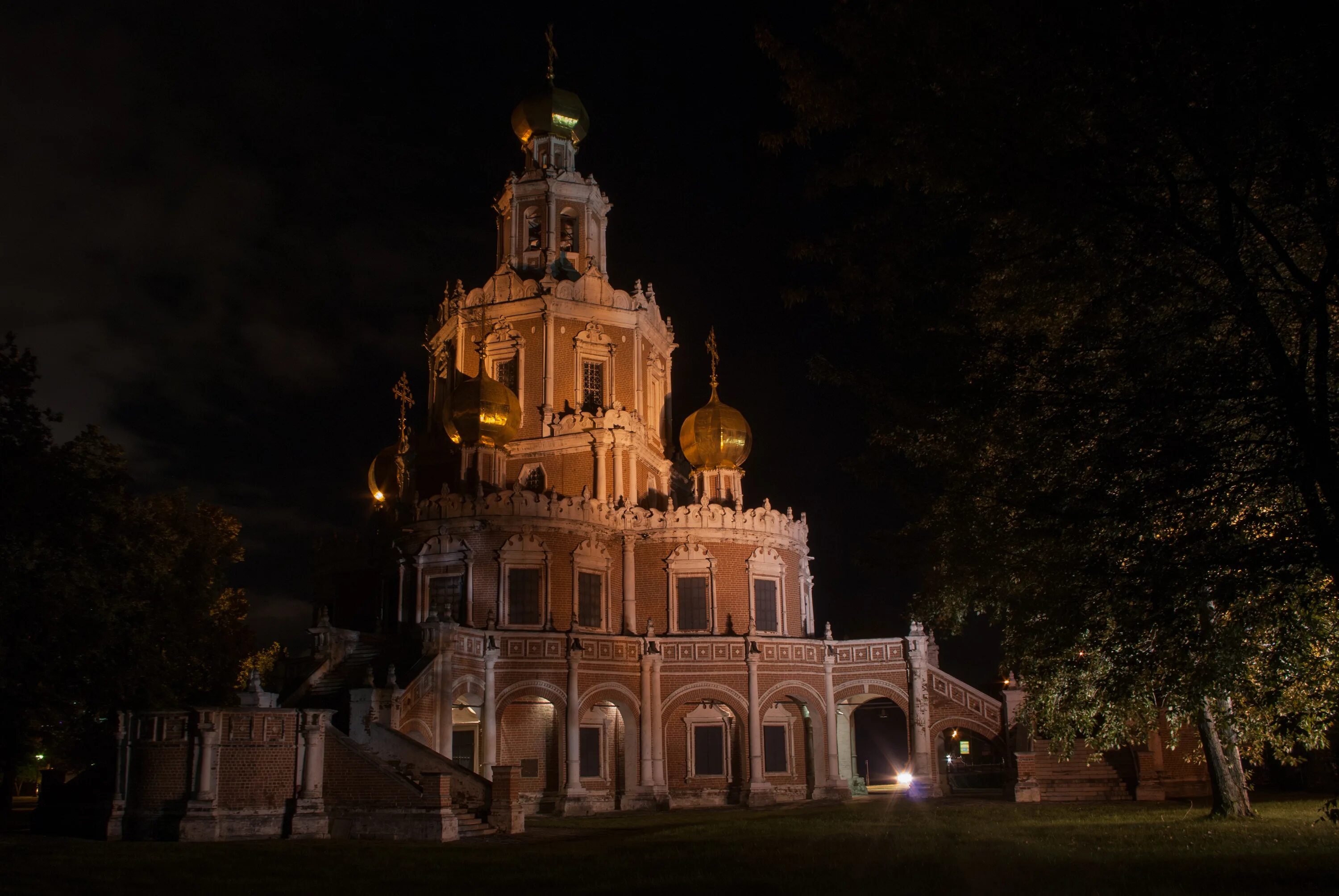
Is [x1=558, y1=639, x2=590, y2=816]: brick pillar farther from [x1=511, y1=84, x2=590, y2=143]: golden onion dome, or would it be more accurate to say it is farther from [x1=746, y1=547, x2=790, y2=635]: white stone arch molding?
[x1=511, y1=84, x2=590, y2=143]: golden onion dome

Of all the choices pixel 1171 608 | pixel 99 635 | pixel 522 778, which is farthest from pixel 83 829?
pixel 1171 608

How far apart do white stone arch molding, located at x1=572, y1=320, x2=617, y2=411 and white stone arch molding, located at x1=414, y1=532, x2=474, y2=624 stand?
833 centimetres

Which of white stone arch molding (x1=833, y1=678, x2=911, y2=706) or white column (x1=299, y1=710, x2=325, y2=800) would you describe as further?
white stone arch molding (x1=833, y1=678, x2=911, y2=706)

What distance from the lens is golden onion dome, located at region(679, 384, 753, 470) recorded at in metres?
43.4

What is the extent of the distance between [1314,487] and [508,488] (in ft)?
93.9

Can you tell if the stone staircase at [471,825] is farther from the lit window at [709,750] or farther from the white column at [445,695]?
the lit window at [709,750]

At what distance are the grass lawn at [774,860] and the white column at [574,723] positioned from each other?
8818mm

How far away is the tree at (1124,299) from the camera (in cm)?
1181

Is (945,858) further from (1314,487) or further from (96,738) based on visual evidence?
(96,738)

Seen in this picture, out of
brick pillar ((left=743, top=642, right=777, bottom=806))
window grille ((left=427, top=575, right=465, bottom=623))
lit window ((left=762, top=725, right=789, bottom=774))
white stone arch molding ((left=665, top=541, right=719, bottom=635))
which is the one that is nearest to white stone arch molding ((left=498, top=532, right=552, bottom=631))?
window grille ((left=427, top=575, right=465, bottom=623))

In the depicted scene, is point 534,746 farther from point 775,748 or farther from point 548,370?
point 548,370

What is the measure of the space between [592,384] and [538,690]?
42.6ft

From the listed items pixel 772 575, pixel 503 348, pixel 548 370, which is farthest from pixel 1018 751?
pixel 503 348

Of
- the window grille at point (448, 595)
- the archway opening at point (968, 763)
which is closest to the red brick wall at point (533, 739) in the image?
the window grille at point (448, 595)
